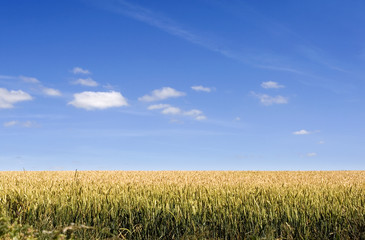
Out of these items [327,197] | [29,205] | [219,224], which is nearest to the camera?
[219,224]

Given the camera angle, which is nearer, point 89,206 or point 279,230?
point 279,230

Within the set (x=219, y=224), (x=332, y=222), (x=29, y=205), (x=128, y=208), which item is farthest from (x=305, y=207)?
(x=29, y=205)

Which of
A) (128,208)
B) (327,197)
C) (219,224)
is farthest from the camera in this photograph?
(327,197)

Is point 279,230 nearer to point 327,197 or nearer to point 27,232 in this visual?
point 327,197

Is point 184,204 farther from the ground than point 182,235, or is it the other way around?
point 184,204

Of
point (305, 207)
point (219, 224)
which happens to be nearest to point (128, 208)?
point (219, 224)

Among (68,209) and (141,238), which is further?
(68,209)

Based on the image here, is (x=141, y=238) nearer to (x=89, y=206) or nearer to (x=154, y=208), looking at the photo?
(x=154, y=208)

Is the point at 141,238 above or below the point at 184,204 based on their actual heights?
below

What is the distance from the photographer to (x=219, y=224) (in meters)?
6.10

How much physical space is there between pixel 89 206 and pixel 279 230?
3.35 m

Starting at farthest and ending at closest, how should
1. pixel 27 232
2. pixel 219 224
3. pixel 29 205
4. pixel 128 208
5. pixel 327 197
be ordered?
pixel 327 197
pixel 29 205
pixel 128 208
pixel 219 224
pixel 27 232

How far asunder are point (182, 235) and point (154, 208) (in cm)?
71

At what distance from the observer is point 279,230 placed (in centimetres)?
615
